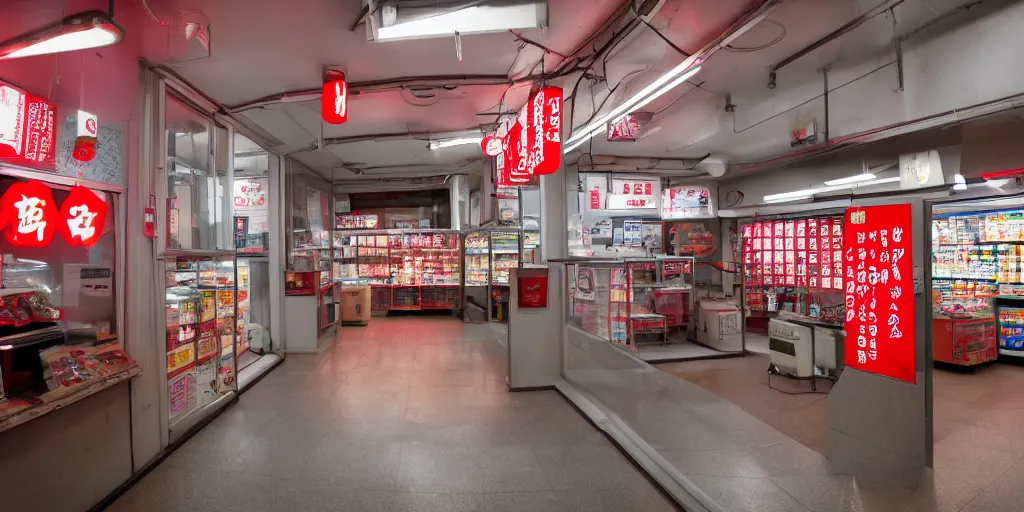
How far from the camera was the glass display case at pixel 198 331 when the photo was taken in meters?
3.76

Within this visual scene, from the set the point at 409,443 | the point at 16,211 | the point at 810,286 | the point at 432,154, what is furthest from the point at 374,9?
the point at 810,286

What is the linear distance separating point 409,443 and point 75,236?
276 cm

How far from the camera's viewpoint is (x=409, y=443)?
3.60m

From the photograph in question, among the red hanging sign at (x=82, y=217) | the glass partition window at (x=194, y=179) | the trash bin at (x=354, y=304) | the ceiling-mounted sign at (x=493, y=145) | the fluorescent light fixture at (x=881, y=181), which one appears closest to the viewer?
the red hanging sign at (x=82, y=217)

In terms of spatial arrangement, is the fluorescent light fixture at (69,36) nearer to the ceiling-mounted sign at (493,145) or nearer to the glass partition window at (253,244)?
the ceiling-mounted sign at (493,145)

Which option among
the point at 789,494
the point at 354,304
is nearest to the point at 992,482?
the point at 789,494

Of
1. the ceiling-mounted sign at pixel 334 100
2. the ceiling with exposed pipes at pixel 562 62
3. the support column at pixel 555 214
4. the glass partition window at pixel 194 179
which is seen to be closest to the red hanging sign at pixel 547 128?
the ceiling with exposed pipes at pixel 562 62

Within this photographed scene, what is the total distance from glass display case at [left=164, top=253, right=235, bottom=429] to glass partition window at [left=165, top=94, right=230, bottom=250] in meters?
0.29

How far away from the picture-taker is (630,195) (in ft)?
21.1

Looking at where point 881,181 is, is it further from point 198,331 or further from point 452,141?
point 198,331

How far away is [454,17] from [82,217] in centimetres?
279

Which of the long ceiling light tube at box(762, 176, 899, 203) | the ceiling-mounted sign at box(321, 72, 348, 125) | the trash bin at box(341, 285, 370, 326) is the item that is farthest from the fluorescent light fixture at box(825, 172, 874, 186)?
the trash bin at box(341, 285, 370, 326)

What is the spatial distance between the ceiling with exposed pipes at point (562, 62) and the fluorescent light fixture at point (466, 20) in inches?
5.7

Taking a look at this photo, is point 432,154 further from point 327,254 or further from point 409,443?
point 409,443
